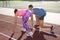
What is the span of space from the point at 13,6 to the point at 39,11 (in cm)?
1129

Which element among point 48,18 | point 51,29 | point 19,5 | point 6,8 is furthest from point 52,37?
point 6,8

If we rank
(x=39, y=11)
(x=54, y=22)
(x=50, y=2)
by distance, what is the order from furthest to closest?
(x=50, y=2)
(x=54, y=22)
(x=39, y=11)

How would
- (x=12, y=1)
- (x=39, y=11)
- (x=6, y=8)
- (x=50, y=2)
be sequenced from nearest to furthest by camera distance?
1. (x=39, y=11)
2. (x=50, y=2)
3. (x=12, y=1)
4. (x=6, y=8)

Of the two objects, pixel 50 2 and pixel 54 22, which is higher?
pixel 50 2

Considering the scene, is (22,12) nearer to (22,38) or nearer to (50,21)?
(22,38)

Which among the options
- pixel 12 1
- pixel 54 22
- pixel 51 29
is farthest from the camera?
pixel 12 1

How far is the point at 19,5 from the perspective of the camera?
65.1 ft

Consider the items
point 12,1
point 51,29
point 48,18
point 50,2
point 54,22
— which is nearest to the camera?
point 51,29

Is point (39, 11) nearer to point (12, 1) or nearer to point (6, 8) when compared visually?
point (12, 1)

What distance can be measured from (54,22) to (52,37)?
427 cm

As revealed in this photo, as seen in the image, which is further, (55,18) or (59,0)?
(59,0)

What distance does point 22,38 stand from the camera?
905 cm

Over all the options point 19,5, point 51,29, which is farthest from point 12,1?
point 51,29

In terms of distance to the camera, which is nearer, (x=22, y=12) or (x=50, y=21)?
(x=22, y=12)
